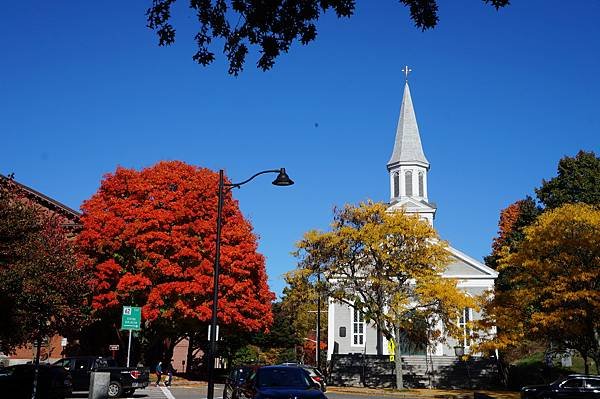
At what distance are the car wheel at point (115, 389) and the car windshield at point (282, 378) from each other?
1156cm

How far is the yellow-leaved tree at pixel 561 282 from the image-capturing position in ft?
85.1

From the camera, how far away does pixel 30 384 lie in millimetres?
21984

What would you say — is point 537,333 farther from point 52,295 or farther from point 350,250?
point 52,295

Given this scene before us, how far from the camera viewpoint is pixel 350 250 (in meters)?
34.9

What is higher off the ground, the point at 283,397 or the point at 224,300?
the point at 224,300

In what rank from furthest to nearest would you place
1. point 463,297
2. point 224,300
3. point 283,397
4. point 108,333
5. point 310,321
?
point 310,321, point 108,333, point 224,300, point 463,297, point 283,397

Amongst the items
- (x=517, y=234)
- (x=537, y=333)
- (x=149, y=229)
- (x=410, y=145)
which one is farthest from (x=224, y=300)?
(x=517, y=234)

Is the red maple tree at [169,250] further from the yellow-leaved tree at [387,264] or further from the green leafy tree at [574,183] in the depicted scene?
the green leafy tree at [574,183]

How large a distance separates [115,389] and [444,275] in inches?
1062

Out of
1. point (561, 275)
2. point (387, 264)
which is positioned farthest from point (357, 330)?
point (561, 275)

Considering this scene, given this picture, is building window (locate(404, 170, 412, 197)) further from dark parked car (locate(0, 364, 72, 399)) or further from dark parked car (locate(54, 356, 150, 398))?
dark parked car (locate(0, 364, 72, 399))

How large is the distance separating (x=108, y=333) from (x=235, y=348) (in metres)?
16.5

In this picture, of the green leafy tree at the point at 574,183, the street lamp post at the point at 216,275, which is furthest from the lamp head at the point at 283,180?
the green leafy tree at the point at 574,183

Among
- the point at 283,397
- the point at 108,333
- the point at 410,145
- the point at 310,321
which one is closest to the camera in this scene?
the point at 283,397
